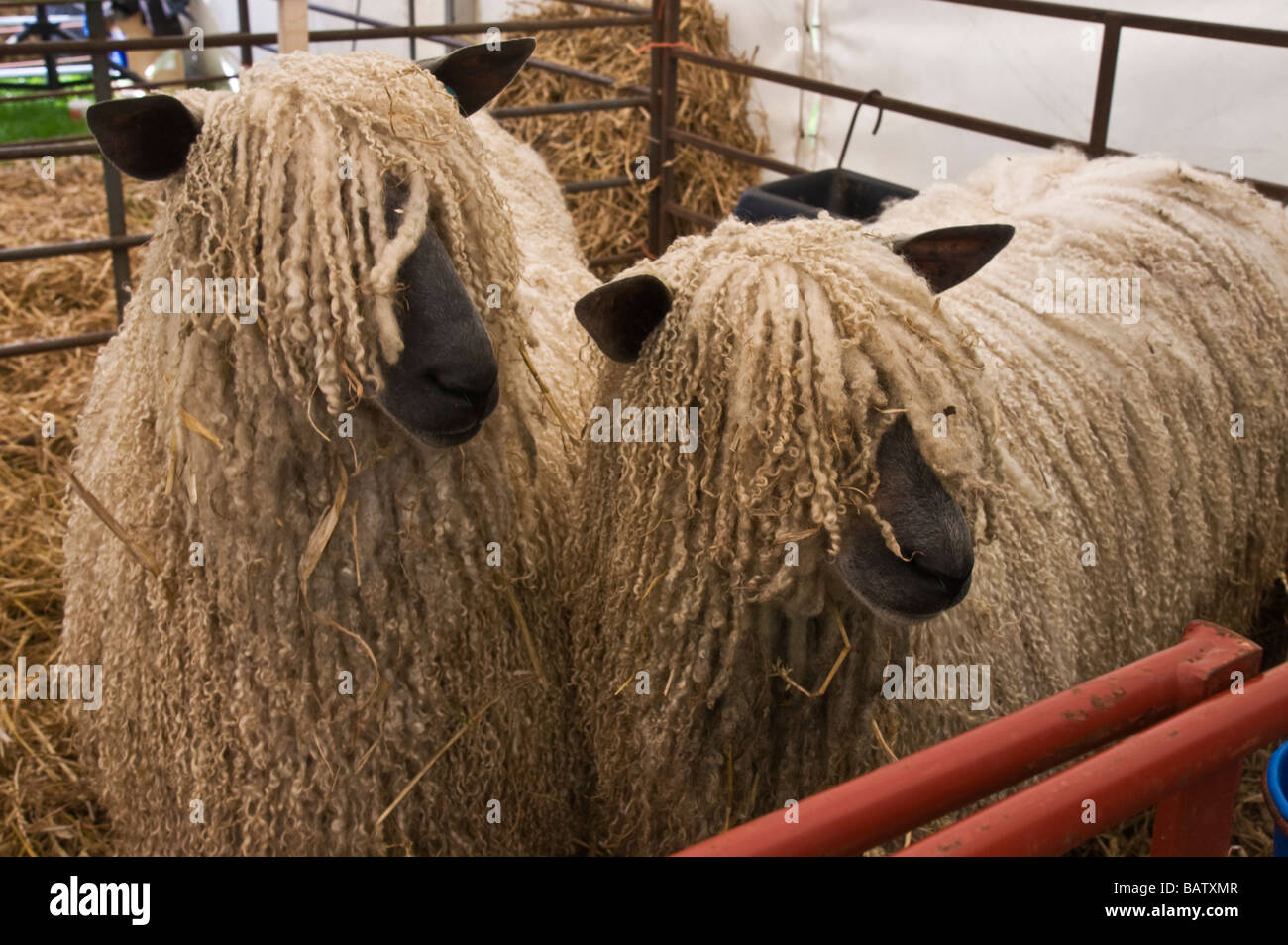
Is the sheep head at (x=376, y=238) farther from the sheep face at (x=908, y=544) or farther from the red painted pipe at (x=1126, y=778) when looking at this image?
the red painted pipe at (x=1126, y=778)

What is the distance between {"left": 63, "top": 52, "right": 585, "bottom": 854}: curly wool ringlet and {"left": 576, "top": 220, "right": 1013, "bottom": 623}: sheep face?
298mm

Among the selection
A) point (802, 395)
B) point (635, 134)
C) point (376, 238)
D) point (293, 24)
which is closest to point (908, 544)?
point (802, 395)

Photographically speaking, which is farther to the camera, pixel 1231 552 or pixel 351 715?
pixel 1231 552

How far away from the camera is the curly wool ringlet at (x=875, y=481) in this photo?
5.95 feet

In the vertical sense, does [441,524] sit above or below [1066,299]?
below

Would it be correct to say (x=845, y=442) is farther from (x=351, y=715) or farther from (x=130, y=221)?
(x=130, y=221)

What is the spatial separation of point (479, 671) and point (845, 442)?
809mm

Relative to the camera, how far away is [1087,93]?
421 cm

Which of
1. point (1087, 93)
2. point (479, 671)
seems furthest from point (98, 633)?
point (1087, 93)

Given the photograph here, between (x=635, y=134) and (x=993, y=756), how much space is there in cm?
497
